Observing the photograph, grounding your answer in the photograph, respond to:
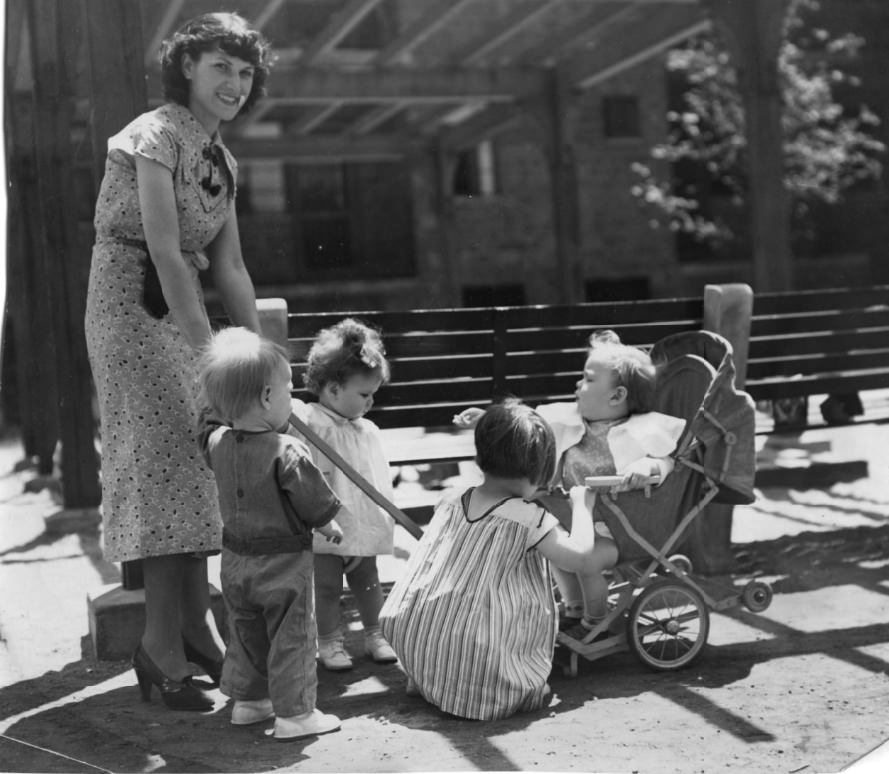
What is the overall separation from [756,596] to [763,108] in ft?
18.2

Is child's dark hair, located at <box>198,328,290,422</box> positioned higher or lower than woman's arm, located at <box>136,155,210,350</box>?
lower

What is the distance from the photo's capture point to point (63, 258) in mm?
7703

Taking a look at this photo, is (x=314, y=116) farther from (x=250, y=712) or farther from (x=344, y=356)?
(x=250, y=712)

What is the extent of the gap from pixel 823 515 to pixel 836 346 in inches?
48.3

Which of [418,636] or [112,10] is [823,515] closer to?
[418,636]

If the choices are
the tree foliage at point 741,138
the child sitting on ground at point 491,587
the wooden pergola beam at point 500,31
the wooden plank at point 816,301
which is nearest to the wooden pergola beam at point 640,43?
the wooden pergola beam at point 500,31

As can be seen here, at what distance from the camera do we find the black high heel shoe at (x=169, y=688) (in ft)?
12.4

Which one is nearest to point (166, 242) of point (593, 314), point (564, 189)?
point (593, 314)

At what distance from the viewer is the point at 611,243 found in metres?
21.0

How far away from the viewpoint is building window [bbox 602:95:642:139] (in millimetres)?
20984

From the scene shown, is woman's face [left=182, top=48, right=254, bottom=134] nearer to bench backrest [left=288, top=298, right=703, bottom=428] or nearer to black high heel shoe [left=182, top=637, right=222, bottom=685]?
bench backrest [left=288, top=298, right=703, bottom=428]

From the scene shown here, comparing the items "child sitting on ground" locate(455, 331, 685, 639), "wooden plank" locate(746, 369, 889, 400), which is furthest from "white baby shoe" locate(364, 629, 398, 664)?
"wooden plank" locate(746, 369, 889, 400)

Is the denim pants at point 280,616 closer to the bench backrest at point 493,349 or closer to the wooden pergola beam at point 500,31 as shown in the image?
the bench backrest at point 493,349

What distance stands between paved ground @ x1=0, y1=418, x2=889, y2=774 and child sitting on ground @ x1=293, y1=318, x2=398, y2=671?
0.59 ft
